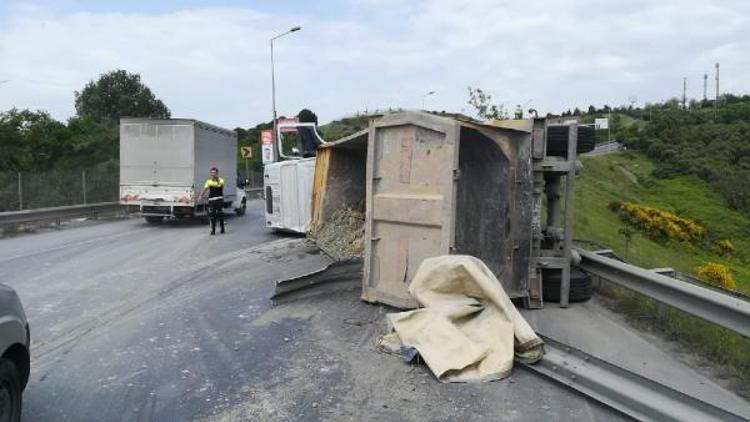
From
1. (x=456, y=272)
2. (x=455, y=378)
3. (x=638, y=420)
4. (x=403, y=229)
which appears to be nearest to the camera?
(x=638, y=420)

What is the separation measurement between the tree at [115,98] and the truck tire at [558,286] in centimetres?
6519

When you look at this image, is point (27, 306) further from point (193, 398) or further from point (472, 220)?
point (472, 220)

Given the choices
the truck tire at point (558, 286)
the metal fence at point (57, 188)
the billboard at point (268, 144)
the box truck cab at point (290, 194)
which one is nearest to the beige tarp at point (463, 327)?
the truck tire at point (558, 286)

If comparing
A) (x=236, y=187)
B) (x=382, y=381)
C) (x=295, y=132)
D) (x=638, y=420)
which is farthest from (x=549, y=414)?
(x=236, y=187)

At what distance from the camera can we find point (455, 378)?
5.35 m

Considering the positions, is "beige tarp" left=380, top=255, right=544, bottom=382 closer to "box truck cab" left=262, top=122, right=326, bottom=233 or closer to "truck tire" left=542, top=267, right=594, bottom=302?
"truck tire" left=542, top=267, right=594, bottom=302

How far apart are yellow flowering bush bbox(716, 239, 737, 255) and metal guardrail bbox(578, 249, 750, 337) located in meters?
29.1

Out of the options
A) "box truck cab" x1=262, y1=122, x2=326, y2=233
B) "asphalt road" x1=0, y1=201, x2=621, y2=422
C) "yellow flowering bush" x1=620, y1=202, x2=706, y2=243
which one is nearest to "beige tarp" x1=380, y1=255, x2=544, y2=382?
"asphalt road" x1=0, y1=201, x2=621, y2=422

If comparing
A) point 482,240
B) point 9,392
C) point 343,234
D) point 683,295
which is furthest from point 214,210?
point 9,392

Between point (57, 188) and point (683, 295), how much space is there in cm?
2231

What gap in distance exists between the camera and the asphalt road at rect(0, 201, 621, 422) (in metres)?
4.76

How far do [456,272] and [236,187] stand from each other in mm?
19853


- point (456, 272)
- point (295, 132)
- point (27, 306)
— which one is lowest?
point (27, 306)

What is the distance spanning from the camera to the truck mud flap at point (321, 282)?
844 centimetres
